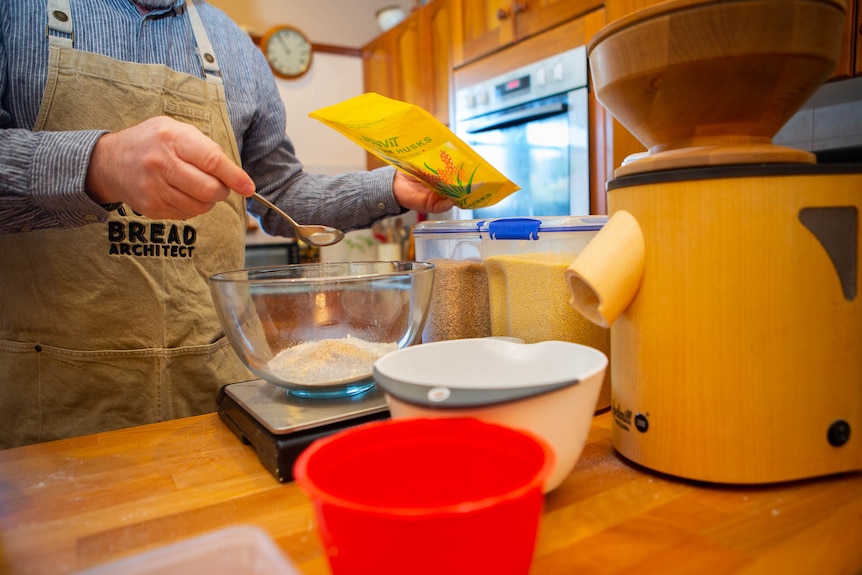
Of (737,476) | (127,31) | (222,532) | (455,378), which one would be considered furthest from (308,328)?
(127,31)

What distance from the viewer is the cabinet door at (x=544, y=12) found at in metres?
1.85

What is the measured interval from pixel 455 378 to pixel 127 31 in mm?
818

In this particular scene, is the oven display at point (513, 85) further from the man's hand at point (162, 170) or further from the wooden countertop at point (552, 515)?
the wooden countertop at point (552, 515)

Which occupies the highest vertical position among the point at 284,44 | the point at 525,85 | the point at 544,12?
the point at 284,44

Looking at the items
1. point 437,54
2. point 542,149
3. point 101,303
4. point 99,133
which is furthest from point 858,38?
point 437,54

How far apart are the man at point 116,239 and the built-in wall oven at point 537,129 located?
41.3 inches

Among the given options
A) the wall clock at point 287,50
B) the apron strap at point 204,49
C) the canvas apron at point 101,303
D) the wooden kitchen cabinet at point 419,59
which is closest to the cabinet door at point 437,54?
the wooden kitchen cabinet at point 419,59

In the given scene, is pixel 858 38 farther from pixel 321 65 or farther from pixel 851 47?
pixel 321 65

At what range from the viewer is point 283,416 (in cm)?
56

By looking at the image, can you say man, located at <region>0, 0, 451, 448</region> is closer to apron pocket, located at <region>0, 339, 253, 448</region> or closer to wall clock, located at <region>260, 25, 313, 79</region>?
apron pocket, located at <region>0, 339, 253, 448</region>

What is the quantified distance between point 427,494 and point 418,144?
48cm

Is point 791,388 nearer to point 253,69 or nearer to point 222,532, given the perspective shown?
point 222,532

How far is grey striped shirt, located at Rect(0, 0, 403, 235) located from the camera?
650 millimetres

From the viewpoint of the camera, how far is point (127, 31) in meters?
0.94
